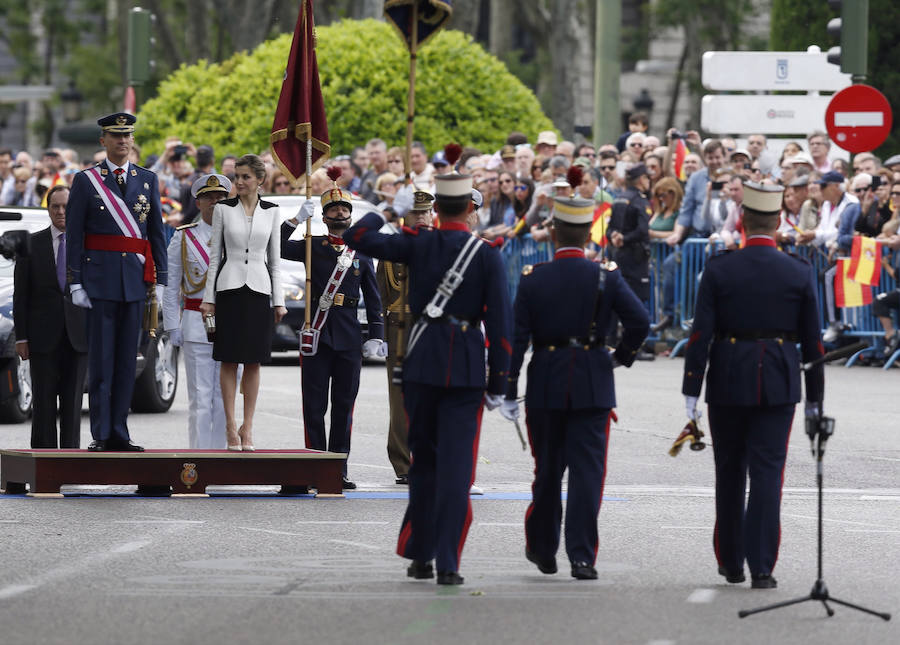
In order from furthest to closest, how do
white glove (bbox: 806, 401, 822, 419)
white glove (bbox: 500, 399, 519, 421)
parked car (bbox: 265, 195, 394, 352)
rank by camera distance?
parked car (bbox: 265, 195, 394, 352) → white glove (bbox: 500, 399, 519, 421) → white glove (bbox: 806, 401, 822, 419)

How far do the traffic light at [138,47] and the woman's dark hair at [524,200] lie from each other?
210 inches

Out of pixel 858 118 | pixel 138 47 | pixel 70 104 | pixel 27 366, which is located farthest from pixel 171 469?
pixel 70 104

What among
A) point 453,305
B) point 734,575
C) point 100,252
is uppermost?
point 100,252

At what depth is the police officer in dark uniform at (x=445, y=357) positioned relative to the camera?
9727 millimetres

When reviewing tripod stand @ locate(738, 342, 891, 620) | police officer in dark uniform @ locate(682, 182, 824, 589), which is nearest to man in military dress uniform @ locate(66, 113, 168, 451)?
police officer in dark uniform @ locate(682, 182, 824, 589)

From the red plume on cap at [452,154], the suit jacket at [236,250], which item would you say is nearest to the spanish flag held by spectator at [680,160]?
the suit jacket at [236,250]

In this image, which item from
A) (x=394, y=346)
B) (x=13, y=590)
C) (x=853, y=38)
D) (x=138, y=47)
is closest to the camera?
(x=13, y=590)

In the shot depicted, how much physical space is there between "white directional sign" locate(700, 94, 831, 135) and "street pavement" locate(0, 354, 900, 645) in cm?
1049

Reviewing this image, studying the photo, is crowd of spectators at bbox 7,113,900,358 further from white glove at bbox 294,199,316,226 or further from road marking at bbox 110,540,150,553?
road marking at bbox 110,540,150,553

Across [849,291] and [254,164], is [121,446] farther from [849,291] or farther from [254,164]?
[849,291]

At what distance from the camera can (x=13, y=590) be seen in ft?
30.9

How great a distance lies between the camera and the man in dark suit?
44.9 ft

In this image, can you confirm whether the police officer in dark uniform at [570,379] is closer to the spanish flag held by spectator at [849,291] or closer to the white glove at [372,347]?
the white glove at [372,347]

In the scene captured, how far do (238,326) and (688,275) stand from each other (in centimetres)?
1135
